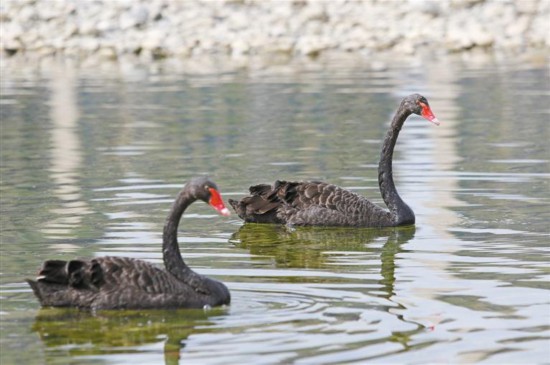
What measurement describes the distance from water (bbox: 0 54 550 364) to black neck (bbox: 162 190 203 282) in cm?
25

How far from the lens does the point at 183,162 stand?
658 inches

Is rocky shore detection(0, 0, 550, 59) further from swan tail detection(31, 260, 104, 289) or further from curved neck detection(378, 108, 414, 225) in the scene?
swan tail detection(31, 260, 104, 289)

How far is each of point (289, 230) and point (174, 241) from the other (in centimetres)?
355

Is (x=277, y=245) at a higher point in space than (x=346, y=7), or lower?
lower

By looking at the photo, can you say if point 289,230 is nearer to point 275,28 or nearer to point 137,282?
point 137,282

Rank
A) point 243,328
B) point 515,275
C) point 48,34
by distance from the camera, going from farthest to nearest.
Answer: point 48,34
point 515,275
point 243,328

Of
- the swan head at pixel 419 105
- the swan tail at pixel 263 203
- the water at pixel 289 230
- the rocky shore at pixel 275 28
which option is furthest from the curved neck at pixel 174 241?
the rocky shore at pixel 275 28

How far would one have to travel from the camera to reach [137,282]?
28.2ft

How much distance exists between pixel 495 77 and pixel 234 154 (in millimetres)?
10883

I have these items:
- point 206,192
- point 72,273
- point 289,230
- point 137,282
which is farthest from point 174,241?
point 289,230

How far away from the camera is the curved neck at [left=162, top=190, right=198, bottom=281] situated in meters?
8.56

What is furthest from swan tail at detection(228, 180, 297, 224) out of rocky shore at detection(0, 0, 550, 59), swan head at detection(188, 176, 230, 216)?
rocky shore at detection(0, 0, 550, 59)

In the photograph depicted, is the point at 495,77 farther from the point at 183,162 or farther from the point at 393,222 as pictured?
the point at 393,222

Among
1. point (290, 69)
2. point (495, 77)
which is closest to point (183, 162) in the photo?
point (495, 77)
